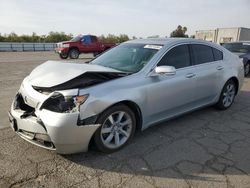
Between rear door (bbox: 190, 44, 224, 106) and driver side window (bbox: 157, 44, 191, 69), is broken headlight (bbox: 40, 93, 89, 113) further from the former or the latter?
rear door (bbox: 190, 44, 224, 106)

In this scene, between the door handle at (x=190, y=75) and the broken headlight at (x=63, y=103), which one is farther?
the door handle at (x=190, y=75)

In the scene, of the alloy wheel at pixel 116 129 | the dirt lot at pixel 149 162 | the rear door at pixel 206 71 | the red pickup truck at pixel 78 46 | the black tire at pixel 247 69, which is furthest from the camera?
the red pickup truck at pixel 78 46

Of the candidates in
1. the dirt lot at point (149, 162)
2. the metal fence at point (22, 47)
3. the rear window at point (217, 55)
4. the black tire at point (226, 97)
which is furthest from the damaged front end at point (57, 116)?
the metal fence at point (22, 47)

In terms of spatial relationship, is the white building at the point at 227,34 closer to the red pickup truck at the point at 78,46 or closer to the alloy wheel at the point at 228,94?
the red pickup truck at the point at 78,46

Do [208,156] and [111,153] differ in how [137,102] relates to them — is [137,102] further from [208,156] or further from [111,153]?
[208,156]

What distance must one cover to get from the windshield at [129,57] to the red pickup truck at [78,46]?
13.6 meters

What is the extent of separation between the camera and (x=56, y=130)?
2.85 m

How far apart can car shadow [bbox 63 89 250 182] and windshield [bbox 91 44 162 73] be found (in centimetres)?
108

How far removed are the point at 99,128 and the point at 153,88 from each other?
3.43ft

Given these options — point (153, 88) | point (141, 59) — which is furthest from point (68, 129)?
point (141, 59)

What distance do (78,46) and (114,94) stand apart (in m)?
15.8

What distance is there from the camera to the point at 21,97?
11.7ft

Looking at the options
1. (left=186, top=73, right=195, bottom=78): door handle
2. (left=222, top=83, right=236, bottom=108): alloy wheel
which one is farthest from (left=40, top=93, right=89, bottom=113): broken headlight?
(left=222, top=83, right=236, bottom=108): alloy wheel

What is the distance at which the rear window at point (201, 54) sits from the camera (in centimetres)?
464
